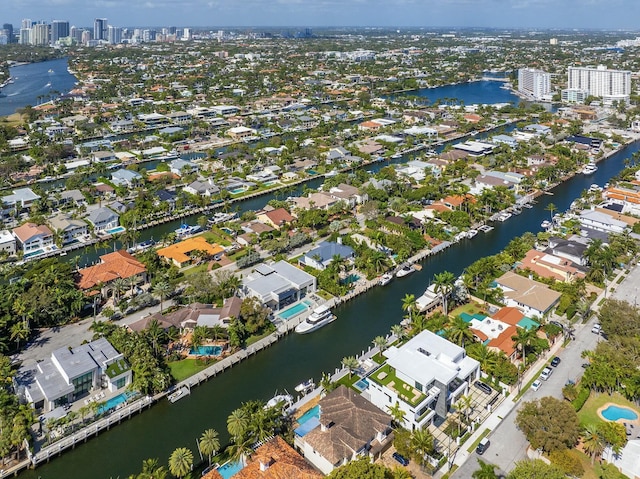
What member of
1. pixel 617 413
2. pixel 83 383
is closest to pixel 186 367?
pixel 83 383

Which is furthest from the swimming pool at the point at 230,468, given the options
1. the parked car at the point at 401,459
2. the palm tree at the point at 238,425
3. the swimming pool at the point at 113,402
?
the swimming pool at the point at 113,402

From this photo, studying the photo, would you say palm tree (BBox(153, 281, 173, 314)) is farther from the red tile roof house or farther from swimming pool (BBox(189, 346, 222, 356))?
swimming pool (BBox(189, 346, 222, 356))

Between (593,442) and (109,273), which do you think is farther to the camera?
(109,273)

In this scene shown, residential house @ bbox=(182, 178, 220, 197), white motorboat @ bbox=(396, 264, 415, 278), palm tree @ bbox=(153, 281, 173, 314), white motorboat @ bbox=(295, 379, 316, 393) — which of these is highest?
residential house @ bbox=(182, 178, 220, 197)

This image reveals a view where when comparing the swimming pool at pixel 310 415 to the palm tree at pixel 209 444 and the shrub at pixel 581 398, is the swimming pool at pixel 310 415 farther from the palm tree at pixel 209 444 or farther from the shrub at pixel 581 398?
the shrub at pixel 581 398

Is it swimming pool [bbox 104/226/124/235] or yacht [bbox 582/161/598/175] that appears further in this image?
yacht [bbox 582/161/598/175]

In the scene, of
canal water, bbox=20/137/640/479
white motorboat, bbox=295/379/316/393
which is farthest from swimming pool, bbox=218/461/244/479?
white motorboat, bbox=295/379/316/393

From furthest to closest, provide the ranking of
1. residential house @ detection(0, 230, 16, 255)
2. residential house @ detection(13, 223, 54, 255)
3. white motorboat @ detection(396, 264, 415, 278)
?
residential house @ detection(13, 223, 54, 255)
residential house @ detection(0, 230, 16, 255)
white motorboat @ detection(396, 264, 415, 278)

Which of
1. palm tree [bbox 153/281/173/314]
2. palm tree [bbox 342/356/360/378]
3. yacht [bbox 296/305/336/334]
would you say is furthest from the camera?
palm tree [bbox 153/281/173/314]

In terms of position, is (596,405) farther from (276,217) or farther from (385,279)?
(276,217)
